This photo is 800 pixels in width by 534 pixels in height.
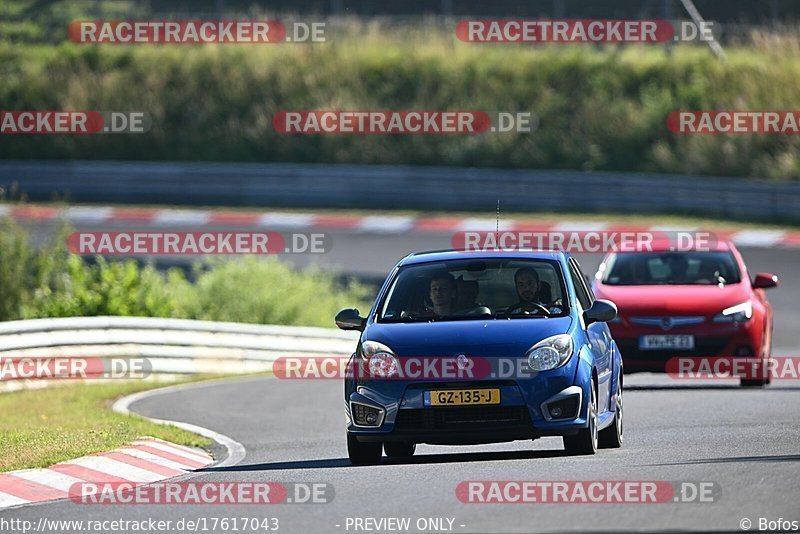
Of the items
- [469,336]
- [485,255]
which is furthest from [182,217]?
[469,336]

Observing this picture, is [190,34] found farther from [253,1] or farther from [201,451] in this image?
[201,451]

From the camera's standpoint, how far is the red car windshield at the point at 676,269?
18422 millimetres

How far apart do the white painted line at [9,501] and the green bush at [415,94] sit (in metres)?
30.6

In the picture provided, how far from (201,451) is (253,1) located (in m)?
35.3

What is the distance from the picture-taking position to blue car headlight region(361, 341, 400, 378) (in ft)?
37.2

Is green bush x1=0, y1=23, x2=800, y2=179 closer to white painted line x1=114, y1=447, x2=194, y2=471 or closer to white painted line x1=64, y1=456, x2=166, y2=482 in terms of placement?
white painted line x1=114, y1=447, x2=194, y2=471

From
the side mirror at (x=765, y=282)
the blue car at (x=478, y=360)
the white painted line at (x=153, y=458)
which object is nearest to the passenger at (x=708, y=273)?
the side mirror at (x=765, y=282)

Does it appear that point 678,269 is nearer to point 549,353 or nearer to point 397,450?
point 397,450

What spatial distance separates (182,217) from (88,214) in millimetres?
2149

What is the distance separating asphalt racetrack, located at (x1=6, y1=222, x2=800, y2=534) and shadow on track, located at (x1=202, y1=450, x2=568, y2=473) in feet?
0.05

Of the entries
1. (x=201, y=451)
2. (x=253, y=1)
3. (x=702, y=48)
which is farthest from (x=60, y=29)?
(x=201, y=451)

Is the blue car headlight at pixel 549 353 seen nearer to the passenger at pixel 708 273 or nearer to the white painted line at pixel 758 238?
the passenger at pixel 708 273

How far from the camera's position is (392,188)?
3875 centimetres

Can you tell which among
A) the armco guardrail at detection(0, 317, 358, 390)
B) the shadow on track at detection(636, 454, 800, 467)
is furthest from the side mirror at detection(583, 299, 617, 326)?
the armco guardrail at detection(0, 317, 358, 390)
